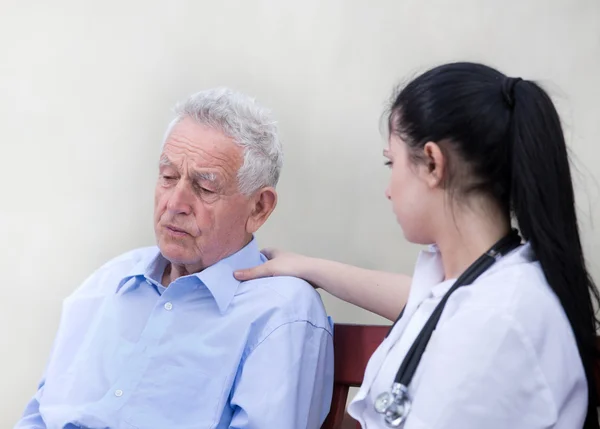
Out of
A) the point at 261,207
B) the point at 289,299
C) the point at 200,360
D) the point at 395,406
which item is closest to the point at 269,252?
the point at 261,207

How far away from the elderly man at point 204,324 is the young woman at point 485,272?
0.33 meters

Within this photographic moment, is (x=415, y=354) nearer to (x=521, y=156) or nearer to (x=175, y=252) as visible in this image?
(x=521, y=156)

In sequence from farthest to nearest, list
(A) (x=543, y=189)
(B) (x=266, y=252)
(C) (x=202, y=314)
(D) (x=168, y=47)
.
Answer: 1. (D) (x=168, y=47)
2. (B) (x=266, y=252)
3. (C) (x=202, y=314)
4. (A) (x=543, y=189)

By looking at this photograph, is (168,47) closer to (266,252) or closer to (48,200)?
(48,200)

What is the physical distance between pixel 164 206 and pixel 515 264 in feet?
2.93

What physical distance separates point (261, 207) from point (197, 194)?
0.17 metres

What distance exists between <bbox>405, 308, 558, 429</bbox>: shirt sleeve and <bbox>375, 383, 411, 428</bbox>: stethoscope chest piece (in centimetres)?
7

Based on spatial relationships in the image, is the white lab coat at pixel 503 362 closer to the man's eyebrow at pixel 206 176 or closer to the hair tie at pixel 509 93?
the hair tie at pixel 509 93

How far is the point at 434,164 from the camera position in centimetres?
150

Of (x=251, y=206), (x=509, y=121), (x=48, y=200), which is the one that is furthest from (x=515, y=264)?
(x=48, y=200)

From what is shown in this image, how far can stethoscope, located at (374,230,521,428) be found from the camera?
1.42 m

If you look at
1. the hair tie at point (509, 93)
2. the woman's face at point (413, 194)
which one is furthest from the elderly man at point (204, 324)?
the hair tie at point (509, 93)

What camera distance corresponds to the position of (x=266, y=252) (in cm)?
216

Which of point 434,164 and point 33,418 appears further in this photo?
point 33,418
